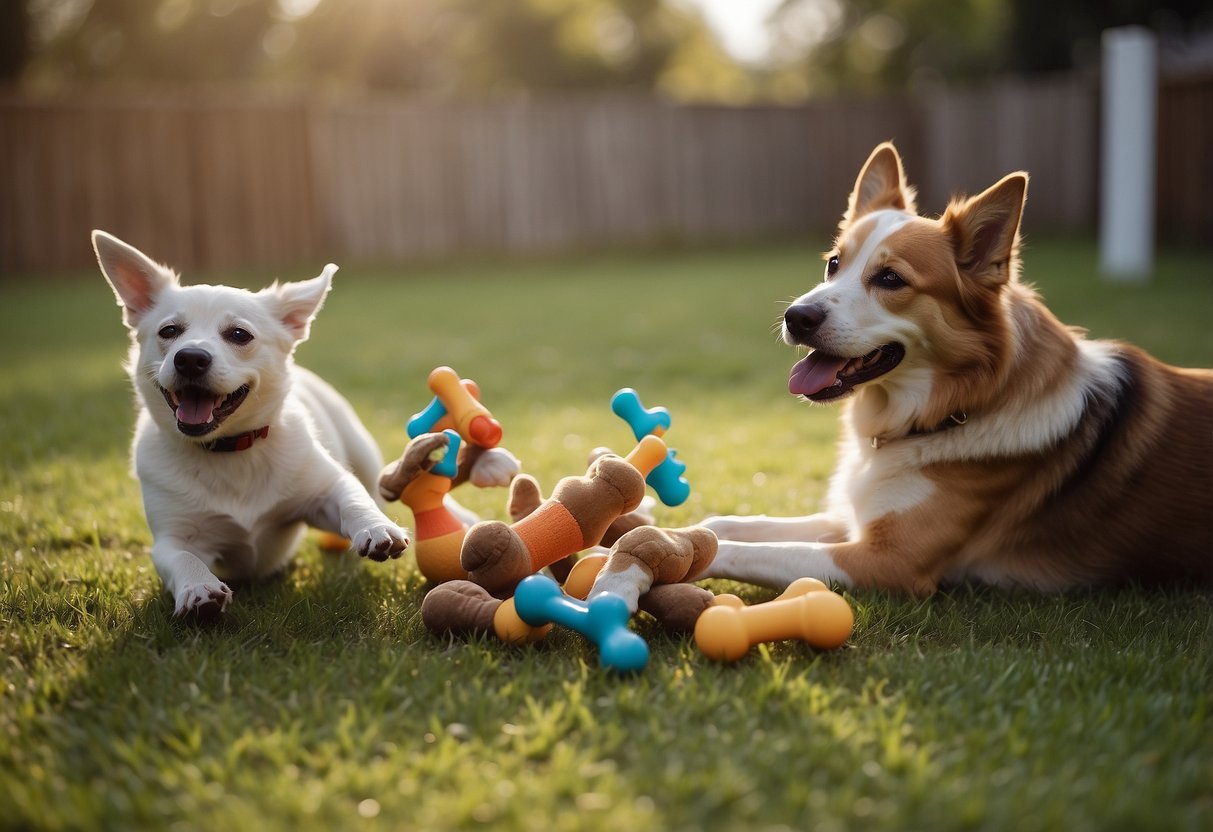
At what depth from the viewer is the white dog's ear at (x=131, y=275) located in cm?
344

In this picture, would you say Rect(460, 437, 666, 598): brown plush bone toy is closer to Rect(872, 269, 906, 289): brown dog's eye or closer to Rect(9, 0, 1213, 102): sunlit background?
Rect(872, 269, 906, 289): brown dog's eye

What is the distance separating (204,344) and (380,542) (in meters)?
0.95

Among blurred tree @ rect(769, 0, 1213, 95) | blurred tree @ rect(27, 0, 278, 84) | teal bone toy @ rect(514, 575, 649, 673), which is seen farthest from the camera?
blurred tree @ rect(769, 0, 1213, 95)

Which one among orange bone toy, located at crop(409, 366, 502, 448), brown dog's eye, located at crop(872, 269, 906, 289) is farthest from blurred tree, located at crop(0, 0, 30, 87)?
brown dog's eye, located at crop(872, 269, 906, 289)

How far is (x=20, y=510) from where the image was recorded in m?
4.19

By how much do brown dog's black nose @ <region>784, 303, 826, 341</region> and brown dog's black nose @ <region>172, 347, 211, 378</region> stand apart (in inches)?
78.1

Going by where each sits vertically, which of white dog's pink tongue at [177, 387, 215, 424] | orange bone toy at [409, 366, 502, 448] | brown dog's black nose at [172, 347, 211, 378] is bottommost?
orange bone toy at [409, 366, 502, 448]

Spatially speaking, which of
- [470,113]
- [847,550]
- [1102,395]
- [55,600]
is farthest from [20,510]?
[470,113]

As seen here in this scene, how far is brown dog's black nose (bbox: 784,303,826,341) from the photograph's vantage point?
11.1ft

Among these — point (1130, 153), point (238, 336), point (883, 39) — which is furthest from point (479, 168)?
point (883, 39)

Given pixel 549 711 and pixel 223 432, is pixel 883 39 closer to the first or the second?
pixel 223 432

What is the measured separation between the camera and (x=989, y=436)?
3295 millimetres

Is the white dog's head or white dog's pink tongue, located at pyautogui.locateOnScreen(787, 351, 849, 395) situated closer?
the white dog's head

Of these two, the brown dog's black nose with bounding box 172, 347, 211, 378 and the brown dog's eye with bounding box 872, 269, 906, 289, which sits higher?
the brown dog's eye with bounding box 872, 269, 906, 289
